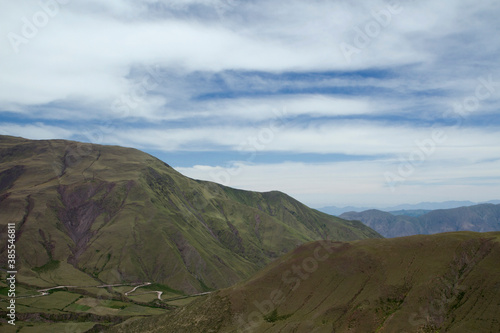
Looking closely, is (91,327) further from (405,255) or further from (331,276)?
(405,255)

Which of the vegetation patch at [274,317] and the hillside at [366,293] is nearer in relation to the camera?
the hillside at [366,293]

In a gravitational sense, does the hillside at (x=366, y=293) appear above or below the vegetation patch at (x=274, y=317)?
above

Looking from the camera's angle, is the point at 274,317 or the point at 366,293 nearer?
Answer: the point at 366,293

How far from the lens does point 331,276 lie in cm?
15062

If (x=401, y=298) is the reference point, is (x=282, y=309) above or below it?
below

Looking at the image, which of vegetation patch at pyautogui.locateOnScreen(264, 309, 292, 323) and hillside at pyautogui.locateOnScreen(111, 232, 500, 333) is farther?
vegetation patch at pyautogui.locateOnScreen(264, 309, 292, 323)

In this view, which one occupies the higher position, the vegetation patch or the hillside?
the hillside

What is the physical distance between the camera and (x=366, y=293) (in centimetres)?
13138

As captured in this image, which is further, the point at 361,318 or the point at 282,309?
the point at 282,309

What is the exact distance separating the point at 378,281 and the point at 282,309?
40.2m

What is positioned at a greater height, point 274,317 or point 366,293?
point 366,293

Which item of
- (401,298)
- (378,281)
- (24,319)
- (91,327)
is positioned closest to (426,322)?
(401,298)

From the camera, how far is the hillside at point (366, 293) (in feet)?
365

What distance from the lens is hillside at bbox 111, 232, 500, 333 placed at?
11131 cm
